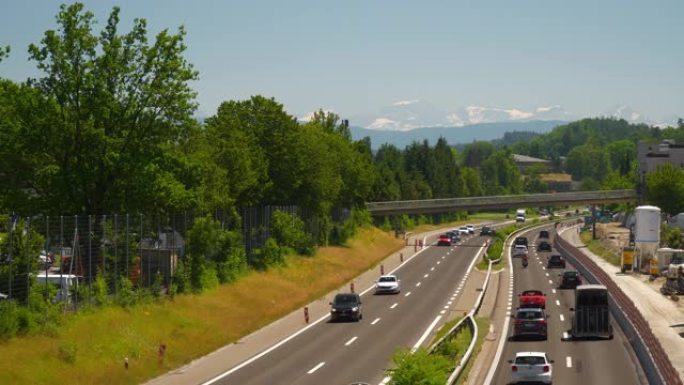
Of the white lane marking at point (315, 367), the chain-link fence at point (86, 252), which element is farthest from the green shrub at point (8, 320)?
the white lane marking at point (315, 367)

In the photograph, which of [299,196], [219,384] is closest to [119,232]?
[219,384]

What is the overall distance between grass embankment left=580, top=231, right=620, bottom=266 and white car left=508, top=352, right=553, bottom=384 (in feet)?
249

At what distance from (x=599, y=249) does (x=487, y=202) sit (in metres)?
24.5

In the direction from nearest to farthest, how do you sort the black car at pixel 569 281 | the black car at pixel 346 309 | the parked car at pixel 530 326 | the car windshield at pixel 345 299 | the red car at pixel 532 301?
the parked car at pixel 530 326, the black car at pixel 346 309, the car windshield at pixel 345 299, the red car at pixel 532 301, the black car at pixel 569 281

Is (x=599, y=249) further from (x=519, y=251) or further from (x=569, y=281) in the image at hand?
(x=569, y=281)

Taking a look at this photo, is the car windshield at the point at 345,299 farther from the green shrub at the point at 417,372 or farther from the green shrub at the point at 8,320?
the green shrub at the point at 417,372

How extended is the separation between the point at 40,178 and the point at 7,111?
4.45 m

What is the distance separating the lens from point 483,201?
155000mm

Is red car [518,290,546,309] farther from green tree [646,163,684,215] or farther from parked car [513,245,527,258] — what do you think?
green tree [646,163,684,215]

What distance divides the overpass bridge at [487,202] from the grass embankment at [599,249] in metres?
6.52

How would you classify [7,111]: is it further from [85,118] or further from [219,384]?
[219,384]

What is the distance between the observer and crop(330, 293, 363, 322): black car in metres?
60.9

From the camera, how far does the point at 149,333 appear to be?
4934 centimetres

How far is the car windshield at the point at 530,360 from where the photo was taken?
37938 millimetres
